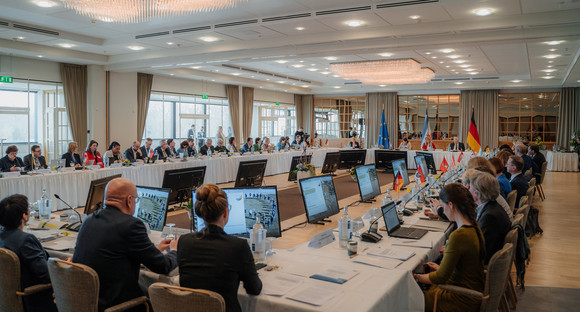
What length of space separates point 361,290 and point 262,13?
19.8ft

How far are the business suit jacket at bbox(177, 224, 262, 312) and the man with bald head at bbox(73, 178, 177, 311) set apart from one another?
1.16 feet

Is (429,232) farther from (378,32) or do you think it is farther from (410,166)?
(410,166)

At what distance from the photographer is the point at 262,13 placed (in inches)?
291

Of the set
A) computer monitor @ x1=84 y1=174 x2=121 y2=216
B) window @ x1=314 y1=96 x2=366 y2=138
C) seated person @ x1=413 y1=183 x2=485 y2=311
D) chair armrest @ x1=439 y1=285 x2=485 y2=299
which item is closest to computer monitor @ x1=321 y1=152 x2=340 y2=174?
computer monitor @ x1=84 y1=174 x2=121 y2=216

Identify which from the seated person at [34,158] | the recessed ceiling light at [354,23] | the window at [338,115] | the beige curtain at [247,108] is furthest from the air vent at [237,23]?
the window at [338,115]

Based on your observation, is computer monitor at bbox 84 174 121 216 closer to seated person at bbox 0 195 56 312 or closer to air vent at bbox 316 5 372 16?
seated person at bbox 0 195 56 312

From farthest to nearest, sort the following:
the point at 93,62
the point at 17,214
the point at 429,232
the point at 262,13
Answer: the point at 93,62 → the point at 262,13 → the point at 429,232 → the point at 17,214

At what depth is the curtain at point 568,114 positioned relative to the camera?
55.4 feet

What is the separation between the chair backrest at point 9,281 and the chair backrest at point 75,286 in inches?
12.8

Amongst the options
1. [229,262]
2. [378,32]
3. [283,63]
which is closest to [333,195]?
[229,262]

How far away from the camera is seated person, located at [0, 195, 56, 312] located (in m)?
2.63

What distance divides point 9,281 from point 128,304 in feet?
2.65

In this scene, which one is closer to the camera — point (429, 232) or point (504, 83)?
point (429, 232)

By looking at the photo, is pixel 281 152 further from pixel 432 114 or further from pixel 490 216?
pixel 490 216
